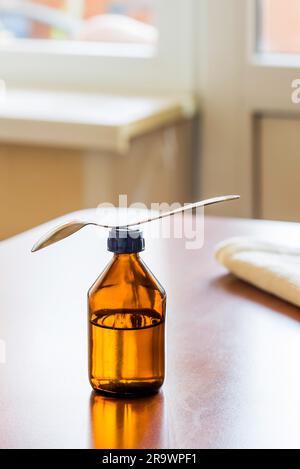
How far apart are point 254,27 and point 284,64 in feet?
0.41

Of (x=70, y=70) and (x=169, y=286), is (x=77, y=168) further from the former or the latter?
(x=169, y=286)

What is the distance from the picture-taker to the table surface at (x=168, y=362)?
75cm

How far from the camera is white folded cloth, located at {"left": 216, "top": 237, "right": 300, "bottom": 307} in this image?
3.49ft

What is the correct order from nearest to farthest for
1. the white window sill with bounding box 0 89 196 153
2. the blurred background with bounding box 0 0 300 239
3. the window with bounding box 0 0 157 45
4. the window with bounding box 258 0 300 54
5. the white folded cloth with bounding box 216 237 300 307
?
1. the white folded cloth with bounding box 216 237 300 307
2. the white window sill with bounding box 0 89 196 153
3. the blurred background with bounding box 0 0 300 239
4. the window with bounding box 258 0 300 54
5. the window with bounding box 0 0 157 45

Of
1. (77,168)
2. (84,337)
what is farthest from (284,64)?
(84,337)

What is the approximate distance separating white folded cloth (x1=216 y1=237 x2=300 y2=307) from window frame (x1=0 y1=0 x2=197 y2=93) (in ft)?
4.45

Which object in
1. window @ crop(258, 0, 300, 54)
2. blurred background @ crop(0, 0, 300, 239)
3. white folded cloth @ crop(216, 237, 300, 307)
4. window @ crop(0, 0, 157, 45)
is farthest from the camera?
window @ crop(0, 0, 157, 45)

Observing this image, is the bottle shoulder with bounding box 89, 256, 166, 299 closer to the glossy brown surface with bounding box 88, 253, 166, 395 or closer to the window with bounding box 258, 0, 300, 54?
the glossy brown surface with bounding box 88, 253, 166, 395

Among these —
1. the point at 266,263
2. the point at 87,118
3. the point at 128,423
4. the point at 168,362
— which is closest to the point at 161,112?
the point at 87,118

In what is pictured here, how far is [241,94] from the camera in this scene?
2422mm

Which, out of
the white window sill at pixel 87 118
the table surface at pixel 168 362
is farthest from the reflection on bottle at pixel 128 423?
the white window sill at pixel 87 118

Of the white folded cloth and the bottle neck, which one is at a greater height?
the bottle neck

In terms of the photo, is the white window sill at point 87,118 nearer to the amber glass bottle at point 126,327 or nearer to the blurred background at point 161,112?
the blurred background at point 161,112

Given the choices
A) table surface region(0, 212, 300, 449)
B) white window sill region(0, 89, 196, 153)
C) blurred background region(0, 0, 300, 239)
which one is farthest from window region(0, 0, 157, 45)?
table surface region(0, 212, 300, 449)
